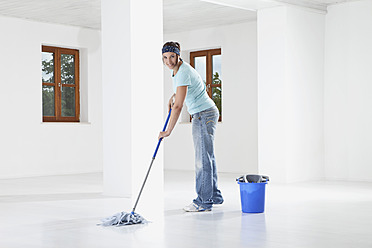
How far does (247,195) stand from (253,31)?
487 centimetres

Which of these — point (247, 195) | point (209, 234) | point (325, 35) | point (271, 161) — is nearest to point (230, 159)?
point (271, 161)

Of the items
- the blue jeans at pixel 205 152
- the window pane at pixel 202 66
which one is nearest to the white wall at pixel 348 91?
the window pane at pixel 202 66

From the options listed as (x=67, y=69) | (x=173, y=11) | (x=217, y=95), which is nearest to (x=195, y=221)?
(x=173, y=11)

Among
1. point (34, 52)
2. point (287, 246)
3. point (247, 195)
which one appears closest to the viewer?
point (287, 246)

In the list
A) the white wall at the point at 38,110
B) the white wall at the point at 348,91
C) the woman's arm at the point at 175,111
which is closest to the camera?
the woman's arm at the point at 175,111

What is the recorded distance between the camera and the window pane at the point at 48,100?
30.9 feet

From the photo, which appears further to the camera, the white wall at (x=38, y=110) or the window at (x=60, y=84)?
the window at (x=60, y=84)

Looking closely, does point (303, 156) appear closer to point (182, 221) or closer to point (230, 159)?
point (230, 159)

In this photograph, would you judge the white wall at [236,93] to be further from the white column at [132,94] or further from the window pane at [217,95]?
the white column at [132,94]

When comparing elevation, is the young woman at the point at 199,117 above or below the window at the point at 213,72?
below

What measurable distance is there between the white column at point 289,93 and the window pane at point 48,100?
353 centimetres

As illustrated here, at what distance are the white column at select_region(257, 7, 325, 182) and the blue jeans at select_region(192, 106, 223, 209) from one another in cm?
290

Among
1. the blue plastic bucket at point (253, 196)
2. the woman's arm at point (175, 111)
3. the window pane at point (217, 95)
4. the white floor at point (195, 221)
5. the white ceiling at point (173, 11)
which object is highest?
the white ceiling at point (173, 11)

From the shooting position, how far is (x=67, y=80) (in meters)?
9.72
